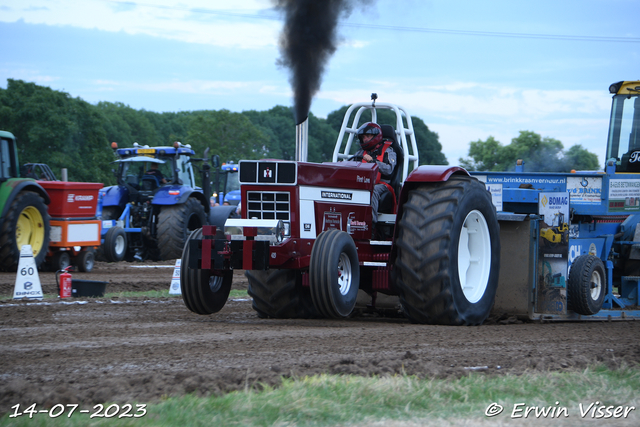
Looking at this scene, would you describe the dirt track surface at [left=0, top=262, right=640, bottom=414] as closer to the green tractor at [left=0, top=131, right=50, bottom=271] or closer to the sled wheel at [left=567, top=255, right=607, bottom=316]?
the sled wheel at [left=567, top=255, right=607, bottom=316]

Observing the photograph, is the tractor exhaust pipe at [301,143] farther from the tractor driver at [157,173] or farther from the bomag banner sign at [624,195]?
the tractor driver at [157,173]

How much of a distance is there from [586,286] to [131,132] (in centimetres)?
6437

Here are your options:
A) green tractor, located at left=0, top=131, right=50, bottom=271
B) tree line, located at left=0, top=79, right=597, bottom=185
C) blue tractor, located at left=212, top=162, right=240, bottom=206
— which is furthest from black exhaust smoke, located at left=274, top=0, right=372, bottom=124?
tree line, located at left=0, top=79, right=597, bottom=185

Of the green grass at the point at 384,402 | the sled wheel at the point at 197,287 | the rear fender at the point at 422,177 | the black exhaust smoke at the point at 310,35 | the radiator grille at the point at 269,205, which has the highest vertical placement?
the black exhaust smoke at the point at 310,35

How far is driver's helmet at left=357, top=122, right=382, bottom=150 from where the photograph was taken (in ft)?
26.8

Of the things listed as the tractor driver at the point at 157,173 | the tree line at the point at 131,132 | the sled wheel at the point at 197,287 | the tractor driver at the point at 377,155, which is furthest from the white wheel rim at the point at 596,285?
the tree line at the point at 131,132

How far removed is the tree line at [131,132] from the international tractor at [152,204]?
41.3ft

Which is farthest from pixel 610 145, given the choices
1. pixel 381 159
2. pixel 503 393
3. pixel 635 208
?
pixel 503 393

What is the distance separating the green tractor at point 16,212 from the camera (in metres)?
12.8

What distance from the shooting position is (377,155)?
8344 mm

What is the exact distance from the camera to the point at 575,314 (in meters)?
8.77

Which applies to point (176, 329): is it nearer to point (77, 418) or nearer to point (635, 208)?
point (77, 418)

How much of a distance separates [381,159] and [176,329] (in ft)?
9.64

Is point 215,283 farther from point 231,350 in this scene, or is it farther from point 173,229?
point 173,229
